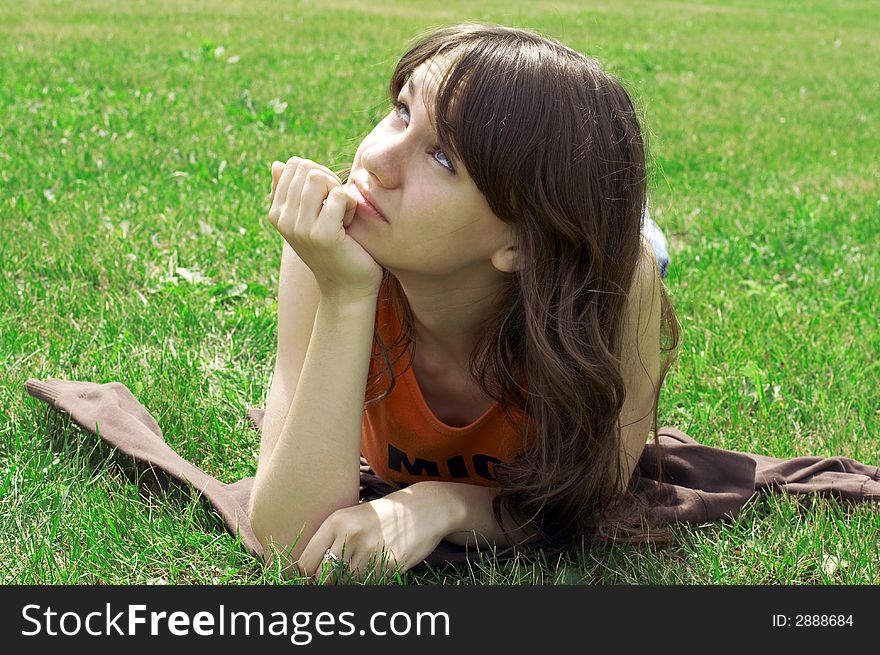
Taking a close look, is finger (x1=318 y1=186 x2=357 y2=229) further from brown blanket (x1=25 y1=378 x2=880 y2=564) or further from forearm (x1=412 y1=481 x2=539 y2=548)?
brown blanket (x1=25 y1=378 x2=880 y2=564)

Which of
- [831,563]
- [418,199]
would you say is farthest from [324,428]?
[831,563]

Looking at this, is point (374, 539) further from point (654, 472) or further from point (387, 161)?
point (654, 472)

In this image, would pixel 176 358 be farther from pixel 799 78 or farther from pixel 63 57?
pixel 799 78

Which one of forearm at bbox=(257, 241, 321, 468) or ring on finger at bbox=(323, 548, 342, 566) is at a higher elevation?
forearm at bbox=(257, 241, 321, 468)

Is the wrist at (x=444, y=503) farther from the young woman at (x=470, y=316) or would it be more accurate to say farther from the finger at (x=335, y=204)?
the finger at (x=335, y=204)

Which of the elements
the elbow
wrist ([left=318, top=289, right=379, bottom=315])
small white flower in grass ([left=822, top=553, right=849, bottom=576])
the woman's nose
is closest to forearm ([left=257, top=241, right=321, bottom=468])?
the elbow

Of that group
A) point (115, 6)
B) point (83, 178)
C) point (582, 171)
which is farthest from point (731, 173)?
point (115, 6)

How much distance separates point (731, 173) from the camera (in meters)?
6.62

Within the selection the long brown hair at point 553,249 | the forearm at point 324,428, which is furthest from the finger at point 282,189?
the long brown hair at point 553,249

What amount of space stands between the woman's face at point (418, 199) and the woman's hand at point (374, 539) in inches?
21.5

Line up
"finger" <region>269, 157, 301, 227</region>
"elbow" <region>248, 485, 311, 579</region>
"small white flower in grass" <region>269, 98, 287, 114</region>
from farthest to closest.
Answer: "small white flower in grass" <region>269, 98, 287, 114</region>, "elbow" <region>248, 485, 311, 579</region>, "finger" <region>269, 157, 301, 227</region>

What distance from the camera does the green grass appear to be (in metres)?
2.52

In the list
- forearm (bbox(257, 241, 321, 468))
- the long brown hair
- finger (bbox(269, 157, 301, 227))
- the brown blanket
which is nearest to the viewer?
the long brown hair

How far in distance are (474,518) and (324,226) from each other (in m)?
0.80
